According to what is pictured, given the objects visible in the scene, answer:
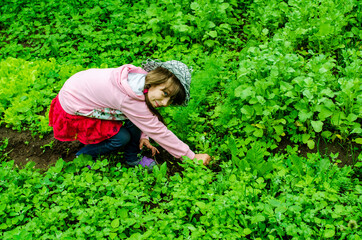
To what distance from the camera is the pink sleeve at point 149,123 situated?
2773mm

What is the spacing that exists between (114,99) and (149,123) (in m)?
0.36

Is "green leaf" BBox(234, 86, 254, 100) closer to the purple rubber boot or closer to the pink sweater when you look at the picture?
the pink sweater

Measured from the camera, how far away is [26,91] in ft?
13.6

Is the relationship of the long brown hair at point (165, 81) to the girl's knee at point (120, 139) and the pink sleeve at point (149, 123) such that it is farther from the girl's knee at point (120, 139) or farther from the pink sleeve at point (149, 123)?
the girl's knee at point (120, 139)

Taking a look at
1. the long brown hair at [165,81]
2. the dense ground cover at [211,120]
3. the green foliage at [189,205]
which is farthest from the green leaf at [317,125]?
the long brown hair at [165,81]

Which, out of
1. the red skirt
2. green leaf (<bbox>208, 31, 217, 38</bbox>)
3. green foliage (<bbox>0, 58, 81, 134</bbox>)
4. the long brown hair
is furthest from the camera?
green leaf (<bbox>208, 31, 217, 38</bbox>)

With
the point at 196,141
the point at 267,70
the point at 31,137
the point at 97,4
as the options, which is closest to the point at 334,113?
the point at 267,70

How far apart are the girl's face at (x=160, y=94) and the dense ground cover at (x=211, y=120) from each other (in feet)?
2.08

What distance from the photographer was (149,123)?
9.32 ft

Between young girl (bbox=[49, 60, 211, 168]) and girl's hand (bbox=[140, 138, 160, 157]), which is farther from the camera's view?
girl's hand (bbox=[140, 138, 160, 157])

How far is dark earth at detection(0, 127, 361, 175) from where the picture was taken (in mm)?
3285

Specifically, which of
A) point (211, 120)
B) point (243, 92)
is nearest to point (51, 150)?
point (211, 120)

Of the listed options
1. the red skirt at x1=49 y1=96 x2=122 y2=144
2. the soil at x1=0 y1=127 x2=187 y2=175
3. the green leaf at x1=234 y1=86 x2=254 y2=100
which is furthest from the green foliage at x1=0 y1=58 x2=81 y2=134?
the green leaf at x1=234 y1=86 x2=254 y2=100

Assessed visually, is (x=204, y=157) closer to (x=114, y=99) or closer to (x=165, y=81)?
(x=165, y=81)
